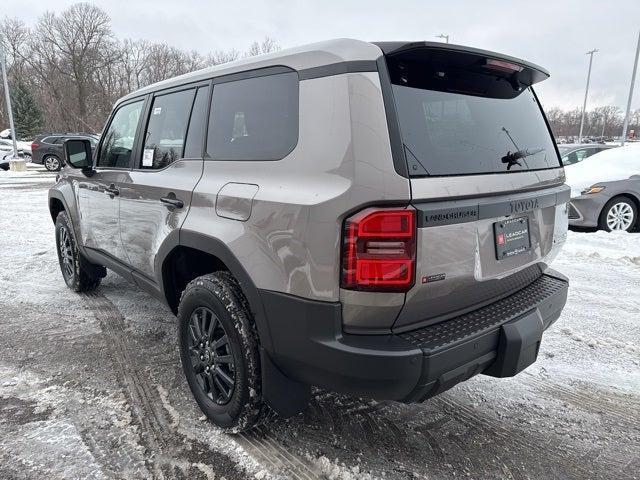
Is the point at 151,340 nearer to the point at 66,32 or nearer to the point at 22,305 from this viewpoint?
the point at 22,305

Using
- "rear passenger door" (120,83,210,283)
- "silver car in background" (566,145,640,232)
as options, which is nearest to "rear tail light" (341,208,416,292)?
"rear passenger door" (120,83,210,283)

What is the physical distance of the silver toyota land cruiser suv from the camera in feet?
5.98

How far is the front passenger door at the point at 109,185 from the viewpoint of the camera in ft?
11.4

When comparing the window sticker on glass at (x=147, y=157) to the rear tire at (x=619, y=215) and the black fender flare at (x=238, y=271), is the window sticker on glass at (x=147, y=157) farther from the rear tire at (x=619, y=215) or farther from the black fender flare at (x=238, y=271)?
the rear tire at (x=619, y=215)

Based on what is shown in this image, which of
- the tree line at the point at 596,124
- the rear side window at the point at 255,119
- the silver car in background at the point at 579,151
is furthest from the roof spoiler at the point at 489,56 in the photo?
the tree line at the point at 596,124

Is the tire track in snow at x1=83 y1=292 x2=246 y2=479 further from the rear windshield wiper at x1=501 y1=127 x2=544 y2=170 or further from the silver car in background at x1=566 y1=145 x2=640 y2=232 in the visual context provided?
the silver car in background at x1=566 y1=145 x2=640 y2=232

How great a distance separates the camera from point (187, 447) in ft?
7.84

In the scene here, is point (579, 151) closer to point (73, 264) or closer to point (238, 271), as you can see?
point (73, 264)

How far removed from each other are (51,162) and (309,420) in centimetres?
2205

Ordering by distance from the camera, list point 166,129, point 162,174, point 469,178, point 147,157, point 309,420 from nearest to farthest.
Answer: point 469,178, point 309,420, point 162,174, point 166,129, point 147,157

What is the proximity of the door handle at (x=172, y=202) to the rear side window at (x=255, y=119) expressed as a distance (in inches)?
12.8

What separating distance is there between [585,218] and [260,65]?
6.90 metres

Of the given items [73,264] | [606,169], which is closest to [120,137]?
[73,264]

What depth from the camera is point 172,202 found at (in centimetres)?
268
